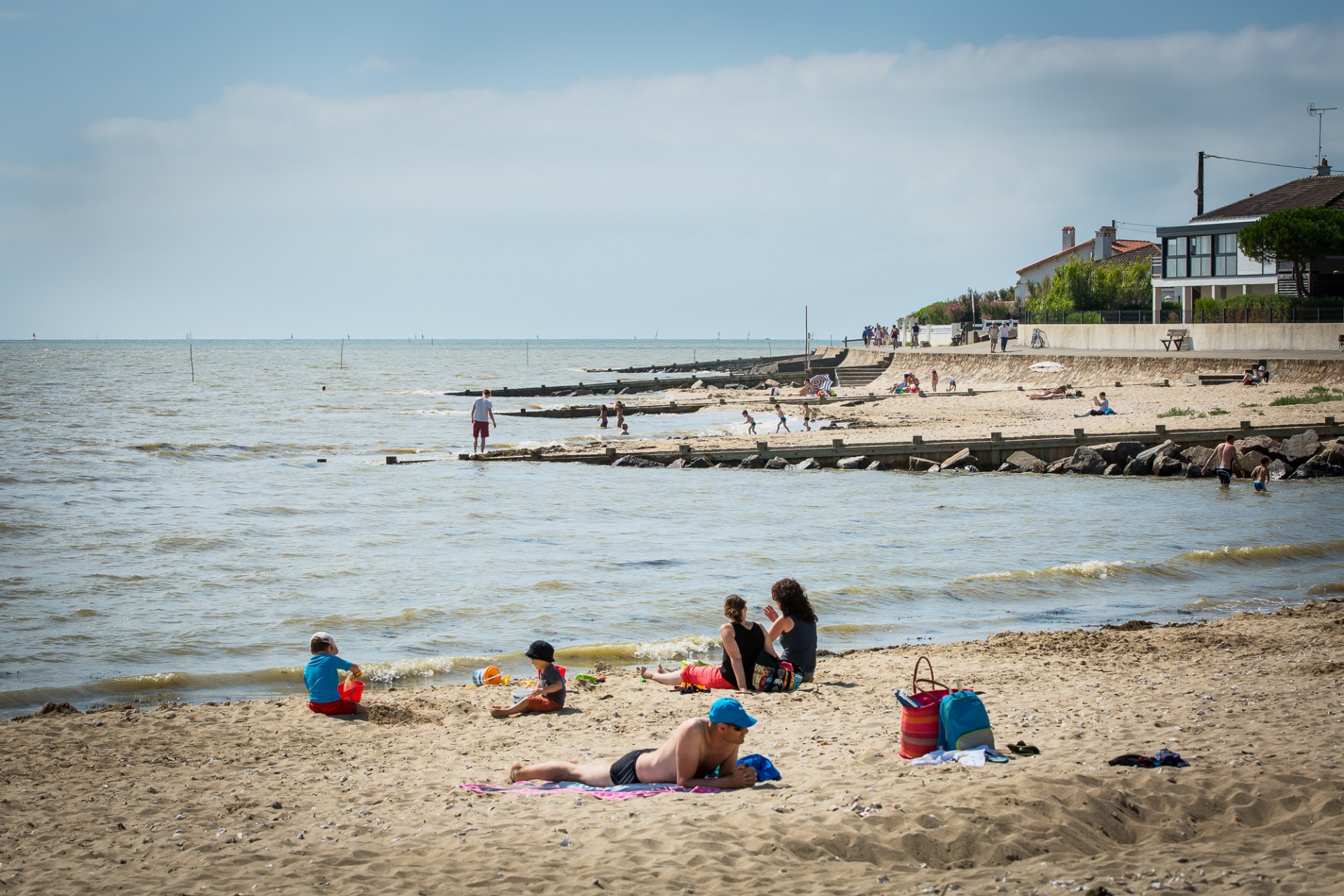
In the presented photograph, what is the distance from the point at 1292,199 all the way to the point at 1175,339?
55.1ft

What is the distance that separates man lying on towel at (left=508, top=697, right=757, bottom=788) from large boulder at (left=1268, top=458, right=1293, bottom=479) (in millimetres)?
23318

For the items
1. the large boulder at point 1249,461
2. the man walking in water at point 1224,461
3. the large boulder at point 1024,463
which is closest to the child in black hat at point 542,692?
the man walking in water at point 1224,461

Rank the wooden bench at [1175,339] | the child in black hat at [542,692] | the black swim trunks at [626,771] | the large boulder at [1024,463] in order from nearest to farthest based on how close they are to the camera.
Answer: the black swim trunks at [626,771]
the child in black hat at [542,692]
the large boulder at [1024,463]
the wooden bench at [1175,339]

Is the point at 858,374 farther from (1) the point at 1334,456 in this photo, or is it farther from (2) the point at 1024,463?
(1) the point at 1334,456

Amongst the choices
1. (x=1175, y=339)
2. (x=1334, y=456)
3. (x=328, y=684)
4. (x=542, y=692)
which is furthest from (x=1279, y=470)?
(x=1175, y=339)

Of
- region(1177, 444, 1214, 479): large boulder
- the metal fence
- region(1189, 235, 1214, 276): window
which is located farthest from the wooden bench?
region(1177, 444, 1214, 479): large boulder

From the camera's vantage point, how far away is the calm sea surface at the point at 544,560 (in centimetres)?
1284

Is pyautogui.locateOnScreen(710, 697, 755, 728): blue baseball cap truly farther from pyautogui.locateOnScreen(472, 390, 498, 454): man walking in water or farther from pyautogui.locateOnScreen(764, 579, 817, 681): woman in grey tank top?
pyautogui.locateOnScreen(472, 390, 498, 454): man walking in water

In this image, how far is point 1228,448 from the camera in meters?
25.2

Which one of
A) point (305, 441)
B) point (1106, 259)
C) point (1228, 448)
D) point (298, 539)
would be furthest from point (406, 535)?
point (1106, 259)

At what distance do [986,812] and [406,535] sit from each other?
15787 mm

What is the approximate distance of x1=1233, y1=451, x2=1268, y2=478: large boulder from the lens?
26.1m

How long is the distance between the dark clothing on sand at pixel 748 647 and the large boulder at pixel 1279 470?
68.0 feet

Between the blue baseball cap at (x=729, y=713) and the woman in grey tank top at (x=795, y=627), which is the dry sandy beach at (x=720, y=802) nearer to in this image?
the woman in grey tank top at (x=795, y=627)
